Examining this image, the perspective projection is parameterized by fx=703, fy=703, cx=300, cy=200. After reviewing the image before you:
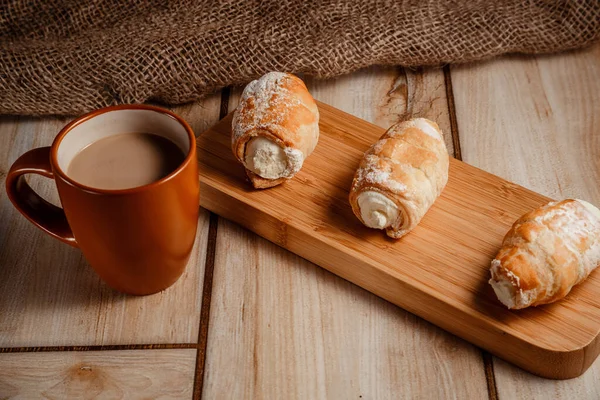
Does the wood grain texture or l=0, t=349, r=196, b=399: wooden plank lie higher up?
the wood grain texture

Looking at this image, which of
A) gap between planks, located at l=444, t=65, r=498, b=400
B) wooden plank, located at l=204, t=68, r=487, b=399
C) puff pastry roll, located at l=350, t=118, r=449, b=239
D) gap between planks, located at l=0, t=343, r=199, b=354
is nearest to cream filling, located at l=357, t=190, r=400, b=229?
puff pastry roll, located at l=350, t=118, r=449, b=239

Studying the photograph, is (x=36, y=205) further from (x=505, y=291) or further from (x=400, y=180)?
(x=505, y=291)

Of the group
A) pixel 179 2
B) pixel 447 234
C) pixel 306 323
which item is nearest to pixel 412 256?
pixel 447 234

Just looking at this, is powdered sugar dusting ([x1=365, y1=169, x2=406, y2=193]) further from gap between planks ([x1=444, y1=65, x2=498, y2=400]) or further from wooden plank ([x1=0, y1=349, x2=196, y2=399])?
wooden plank ([x1=0, y1=349, x2=196, y2=399])

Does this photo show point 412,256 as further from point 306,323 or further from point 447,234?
point 306,323

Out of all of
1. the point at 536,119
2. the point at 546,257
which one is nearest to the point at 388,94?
the point at 536,119

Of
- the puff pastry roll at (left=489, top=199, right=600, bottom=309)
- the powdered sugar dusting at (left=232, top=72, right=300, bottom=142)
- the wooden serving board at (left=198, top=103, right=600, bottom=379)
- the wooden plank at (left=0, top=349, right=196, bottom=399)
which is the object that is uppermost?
the powdered sugar dusting at (left=232, top=72, right=300, bottom=142)
